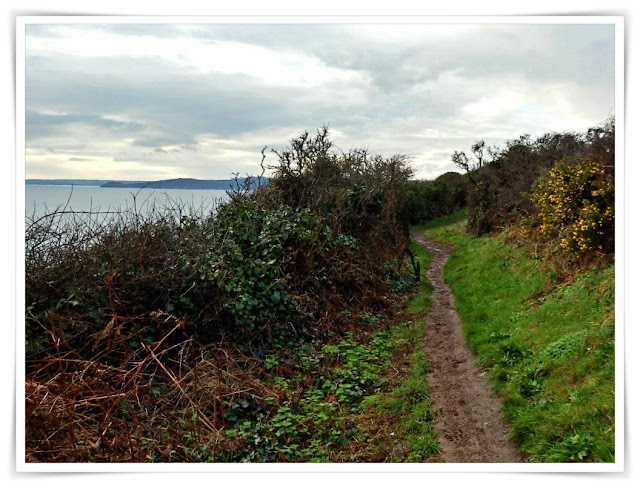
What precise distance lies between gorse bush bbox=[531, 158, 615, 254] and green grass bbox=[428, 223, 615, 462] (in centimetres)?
76

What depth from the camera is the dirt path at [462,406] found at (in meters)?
5.06

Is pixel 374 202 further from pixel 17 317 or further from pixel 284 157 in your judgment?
pixel 17 317

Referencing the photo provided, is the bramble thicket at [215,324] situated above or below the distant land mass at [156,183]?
below

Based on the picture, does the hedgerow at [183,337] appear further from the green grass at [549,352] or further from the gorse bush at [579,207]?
the gorse bush at [579,207]

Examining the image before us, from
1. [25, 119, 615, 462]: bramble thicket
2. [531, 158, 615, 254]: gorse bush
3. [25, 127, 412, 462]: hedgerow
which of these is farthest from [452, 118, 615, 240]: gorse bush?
[25, 127, 412, 462]: hedgerow

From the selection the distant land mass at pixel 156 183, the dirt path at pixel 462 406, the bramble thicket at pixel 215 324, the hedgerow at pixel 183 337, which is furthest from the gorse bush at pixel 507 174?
the distant land mass at pixel 156 183

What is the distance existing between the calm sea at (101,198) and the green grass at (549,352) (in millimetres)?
5591

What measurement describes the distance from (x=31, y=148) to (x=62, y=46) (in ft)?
3.82

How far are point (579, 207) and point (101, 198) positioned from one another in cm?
962

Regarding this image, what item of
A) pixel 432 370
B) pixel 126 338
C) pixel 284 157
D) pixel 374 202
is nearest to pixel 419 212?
pixel 374 202

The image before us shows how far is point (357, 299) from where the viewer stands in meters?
11.4

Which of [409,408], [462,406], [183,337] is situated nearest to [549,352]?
[462,406]

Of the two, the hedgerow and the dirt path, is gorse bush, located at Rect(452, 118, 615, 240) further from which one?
the hedgerow

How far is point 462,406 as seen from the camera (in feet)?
20.2
